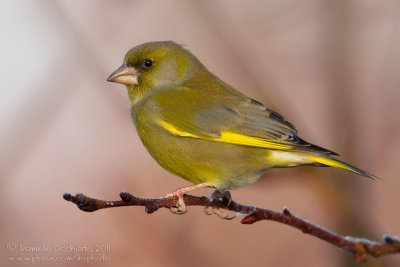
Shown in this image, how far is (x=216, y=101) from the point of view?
4.53 metres

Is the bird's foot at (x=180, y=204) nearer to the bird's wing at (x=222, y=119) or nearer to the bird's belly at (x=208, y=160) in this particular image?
the bird's belly at (x=208, y=160)

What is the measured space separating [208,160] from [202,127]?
1.05 ft

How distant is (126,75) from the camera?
460 centimetres

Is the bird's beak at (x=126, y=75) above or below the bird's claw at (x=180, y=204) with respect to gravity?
above

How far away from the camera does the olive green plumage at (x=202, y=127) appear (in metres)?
4.12

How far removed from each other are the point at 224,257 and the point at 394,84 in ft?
9.50

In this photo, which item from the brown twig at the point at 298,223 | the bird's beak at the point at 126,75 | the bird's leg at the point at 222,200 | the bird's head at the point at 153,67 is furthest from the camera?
the bird's head at the point at 153,67

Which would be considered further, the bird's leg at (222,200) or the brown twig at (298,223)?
the bird's leg at (222,200)

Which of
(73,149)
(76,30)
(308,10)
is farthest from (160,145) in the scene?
(73,149)

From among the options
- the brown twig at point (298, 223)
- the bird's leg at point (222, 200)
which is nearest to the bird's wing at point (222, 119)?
the bird's leg at point (222, 200)

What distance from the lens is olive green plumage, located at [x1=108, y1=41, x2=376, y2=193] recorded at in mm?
4117

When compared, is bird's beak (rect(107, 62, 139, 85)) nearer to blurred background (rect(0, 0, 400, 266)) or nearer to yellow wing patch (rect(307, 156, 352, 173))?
blurred background (rect(0, 0, 400, 266))

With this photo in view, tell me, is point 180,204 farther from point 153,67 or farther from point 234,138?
point 153,67

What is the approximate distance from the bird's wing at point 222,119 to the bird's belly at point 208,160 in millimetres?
61
